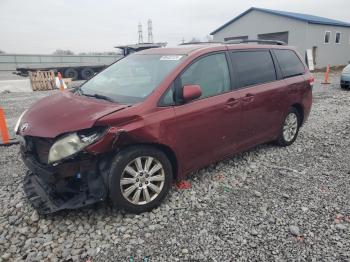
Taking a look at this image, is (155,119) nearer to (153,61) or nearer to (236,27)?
(153,61)

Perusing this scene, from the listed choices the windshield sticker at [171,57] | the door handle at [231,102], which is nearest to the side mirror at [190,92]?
the windshield sticker at [171,57]

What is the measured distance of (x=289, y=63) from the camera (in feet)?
16.9

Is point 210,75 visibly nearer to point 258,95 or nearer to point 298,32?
point 258,95

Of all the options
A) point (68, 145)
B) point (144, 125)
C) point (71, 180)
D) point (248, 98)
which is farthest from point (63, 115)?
point (248, 98)

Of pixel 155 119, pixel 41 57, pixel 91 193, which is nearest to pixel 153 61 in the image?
pixel 155 119

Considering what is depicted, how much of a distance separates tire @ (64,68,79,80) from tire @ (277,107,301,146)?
1787 cm

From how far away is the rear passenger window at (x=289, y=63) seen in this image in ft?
16.3

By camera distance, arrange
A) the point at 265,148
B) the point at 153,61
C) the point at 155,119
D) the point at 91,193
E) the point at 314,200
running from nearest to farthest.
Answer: the point at 91,193
the point at 155,119
the point at 314,200
the point at 153,61
the point at 265,148

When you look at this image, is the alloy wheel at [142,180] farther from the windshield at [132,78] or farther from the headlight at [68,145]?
the windshield at [132,78]

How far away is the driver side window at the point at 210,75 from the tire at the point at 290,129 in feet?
5.83

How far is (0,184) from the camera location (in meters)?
3.93

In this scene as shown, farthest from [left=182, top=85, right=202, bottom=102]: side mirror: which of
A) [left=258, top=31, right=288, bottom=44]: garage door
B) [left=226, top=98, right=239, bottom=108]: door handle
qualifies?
[left=258, top=31, right=288, bottom=44]: garage door

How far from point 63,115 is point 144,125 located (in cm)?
88

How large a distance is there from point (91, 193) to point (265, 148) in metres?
3.45
